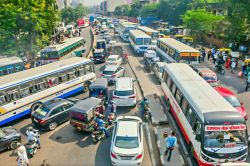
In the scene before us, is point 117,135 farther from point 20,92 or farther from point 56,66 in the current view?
point 56,66

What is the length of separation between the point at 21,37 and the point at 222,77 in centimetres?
2754

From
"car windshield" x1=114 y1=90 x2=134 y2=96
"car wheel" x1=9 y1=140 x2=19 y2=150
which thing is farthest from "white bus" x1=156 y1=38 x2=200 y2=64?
"car wheel" x1=9 y1=140 x2=19 y2=150

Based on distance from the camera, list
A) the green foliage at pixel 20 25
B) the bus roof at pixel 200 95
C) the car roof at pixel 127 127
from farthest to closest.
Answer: the green foliage at pixel 20 25 < the car roof at pixel 127 127 < the bus roof at pixel 200 95

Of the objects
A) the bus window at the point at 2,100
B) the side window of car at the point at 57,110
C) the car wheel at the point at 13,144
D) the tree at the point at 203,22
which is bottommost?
the car wheel at the point at 13,144

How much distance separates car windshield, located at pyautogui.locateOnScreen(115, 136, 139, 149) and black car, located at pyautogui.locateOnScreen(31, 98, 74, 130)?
572cm

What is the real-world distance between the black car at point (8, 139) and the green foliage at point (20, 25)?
Result: 68.8 feet

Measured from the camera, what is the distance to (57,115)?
1617cm

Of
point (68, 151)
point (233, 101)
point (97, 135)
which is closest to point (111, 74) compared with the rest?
point (97, 135)

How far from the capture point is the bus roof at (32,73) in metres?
17.0

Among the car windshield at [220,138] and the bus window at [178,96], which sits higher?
the bus window at [178,96]

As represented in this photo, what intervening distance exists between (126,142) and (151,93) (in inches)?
420

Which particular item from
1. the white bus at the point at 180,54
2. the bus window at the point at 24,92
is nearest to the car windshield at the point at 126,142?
the bus window at the point at 24,92

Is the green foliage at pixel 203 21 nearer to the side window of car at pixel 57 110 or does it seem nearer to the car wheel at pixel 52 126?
the side window of car at pixel 57 110

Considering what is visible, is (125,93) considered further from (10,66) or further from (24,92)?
(10,66)
